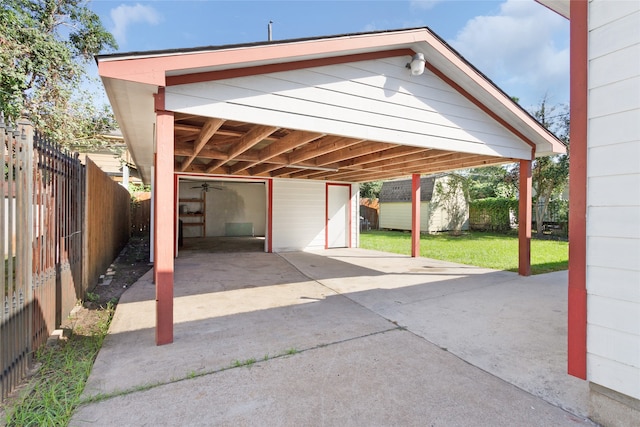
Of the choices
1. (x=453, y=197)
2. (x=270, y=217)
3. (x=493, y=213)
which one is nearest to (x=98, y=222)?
(x=270, y=217)

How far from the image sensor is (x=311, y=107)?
11.3 ft

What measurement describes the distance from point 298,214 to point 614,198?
8.47m

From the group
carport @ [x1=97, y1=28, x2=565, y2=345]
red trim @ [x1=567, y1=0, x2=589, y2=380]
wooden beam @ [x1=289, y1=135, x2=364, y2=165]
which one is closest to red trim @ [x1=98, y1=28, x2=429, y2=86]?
carport @ [x1=97, y1=28, x2=565, y2=345]

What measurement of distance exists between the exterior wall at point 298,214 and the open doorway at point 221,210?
3.54 meters

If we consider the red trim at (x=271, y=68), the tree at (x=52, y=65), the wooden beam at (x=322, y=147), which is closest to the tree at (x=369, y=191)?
the tree at (x=52, y=65)

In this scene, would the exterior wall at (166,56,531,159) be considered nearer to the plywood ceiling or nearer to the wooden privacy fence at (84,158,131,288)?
the plywood ceiling

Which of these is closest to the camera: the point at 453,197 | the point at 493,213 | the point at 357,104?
the point at 357,104

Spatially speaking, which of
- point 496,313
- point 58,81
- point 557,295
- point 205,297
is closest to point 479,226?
point 557,295

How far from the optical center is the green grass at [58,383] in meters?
1.83

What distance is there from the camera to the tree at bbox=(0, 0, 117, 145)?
6.57 meters

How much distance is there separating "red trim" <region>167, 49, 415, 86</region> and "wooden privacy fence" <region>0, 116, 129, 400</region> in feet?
4.43

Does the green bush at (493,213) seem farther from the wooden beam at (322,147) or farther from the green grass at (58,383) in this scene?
the green grass at (58,383)

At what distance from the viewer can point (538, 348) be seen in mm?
2840

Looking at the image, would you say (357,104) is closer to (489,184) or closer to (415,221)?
(415,221)
